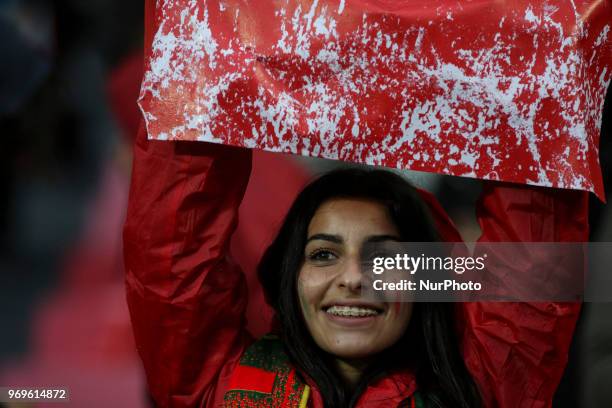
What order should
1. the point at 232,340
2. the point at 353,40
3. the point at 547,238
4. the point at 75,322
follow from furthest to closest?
the point at 75,322
the point at 232,340
the point at 547,238
the point at 353,40

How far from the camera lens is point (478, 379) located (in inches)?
54.8

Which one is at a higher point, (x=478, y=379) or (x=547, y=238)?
(x=547, y=238)

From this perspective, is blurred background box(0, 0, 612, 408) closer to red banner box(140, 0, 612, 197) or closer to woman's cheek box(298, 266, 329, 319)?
woman's cheek box(298, 266, 329, 319)

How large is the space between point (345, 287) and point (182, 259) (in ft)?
0.86

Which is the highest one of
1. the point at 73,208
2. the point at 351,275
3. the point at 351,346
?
the point at 73,208

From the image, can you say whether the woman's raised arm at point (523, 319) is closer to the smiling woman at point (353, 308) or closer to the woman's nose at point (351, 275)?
the smiling woman at point (353, 308)

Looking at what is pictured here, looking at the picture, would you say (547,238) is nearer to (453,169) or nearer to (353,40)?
(453,169)

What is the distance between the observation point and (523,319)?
1335mm

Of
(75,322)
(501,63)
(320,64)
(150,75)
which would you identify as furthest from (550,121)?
(75,322)

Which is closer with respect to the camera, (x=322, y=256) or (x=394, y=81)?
(x=394, y=81)

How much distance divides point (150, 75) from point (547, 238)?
64cm

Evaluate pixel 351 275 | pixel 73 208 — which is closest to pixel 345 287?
pixel 351 275

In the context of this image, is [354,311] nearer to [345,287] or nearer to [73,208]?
[345,287]

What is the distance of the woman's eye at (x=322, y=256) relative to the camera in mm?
1404
